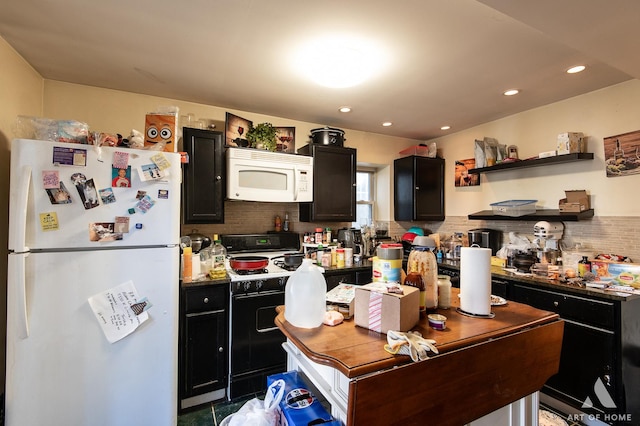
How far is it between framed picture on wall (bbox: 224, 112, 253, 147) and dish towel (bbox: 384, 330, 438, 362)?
236 centimetres

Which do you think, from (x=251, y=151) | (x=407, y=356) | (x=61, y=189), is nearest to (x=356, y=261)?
(x=251, y=151)

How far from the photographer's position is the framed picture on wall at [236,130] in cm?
275

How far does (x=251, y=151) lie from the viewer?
8.98 feet

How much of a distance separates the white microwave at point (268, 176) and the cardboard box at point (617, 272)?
7.97 feet

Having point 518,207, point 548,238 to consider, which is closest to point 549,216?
point 548,238

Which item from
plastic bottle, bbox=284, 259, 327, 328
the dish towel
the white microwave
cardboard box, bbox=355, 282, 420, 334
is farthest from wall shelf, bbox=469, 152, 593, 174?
plastic bottle, bbox=284, 259, 327, 328

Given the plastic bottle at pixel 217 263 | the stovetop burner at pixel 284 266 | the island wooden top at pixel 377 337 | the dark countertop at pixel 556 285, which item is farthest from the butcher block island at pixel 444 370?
the stovetop burner at pixel 284 266

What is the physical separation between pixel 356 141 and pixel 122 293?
2.94 metres

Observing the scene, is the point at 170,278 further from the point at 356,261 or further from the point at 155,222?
the point at 356,261

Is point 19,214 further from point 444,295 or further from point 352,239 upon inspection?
point 352,239

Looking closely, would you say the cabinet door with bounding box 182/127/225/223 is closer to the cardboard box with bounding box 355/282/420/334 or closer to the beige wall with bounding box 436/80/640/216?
the cardboard box with bounding box 355/282/420/334

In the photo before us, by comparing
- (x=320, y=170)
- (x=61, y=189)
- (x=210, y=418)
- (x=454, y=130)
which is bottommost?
(x=210, y=418)

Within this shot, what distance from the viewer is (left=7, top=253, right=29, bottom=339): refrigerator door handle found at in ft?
4.77

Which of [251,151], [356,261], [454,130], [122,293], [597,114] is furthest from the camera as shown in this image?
[454,130]
